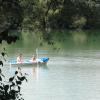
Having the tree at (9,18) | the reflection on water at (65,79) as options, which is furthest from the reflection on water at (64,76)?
the tree at (9,18)

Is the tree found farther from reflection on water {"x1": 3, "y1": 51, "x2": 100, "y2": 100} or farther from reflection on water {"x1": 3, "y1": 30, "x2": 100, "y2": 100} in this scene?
reflection on water {"x1": 3, "y1": 30, "x2": 100, "y2": 100}

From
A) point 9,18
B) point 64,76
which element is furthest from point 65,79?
point 9,18

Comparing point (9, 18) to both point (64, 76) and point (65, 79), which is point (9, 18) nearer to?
point (65, 79)

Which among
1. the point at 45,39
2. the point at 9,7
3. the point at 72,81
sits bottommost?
the point at 72,81

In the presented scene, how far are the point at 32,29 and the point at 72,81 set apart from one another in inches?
724

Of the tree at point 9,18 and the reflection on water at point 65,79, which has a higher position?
the tree at point 9,18

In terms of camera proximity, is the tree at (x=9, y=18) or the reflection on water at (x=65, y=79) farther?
the reflection on water at (x=65, y=79)

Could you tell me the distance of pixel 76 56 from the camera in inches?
1210

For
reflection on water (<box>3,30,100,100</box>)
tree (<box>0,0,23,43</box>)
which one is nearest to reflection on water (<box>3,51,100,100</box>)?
reflection on water (<box>3,30,100,100</box>)

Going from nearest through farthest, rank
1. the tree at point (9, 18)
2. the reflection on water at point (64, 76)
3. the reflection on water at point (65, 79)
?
the tree at point (9, 18), the reflection on water at point (65, 79), the reflection on water at point (64, 76)

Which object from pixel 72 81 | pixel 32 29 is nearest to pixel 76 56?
pixel 72 81

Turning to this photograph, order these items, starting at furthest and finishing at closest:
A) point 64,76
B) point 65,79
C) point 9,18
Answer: point 64,76
point 65,79
point 9,18

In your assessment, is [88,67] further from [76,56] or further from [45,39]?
[45,39]

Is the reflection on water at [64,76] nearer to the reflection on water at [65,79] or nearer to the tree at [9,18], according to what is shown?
the reflection on water at [65,79]
